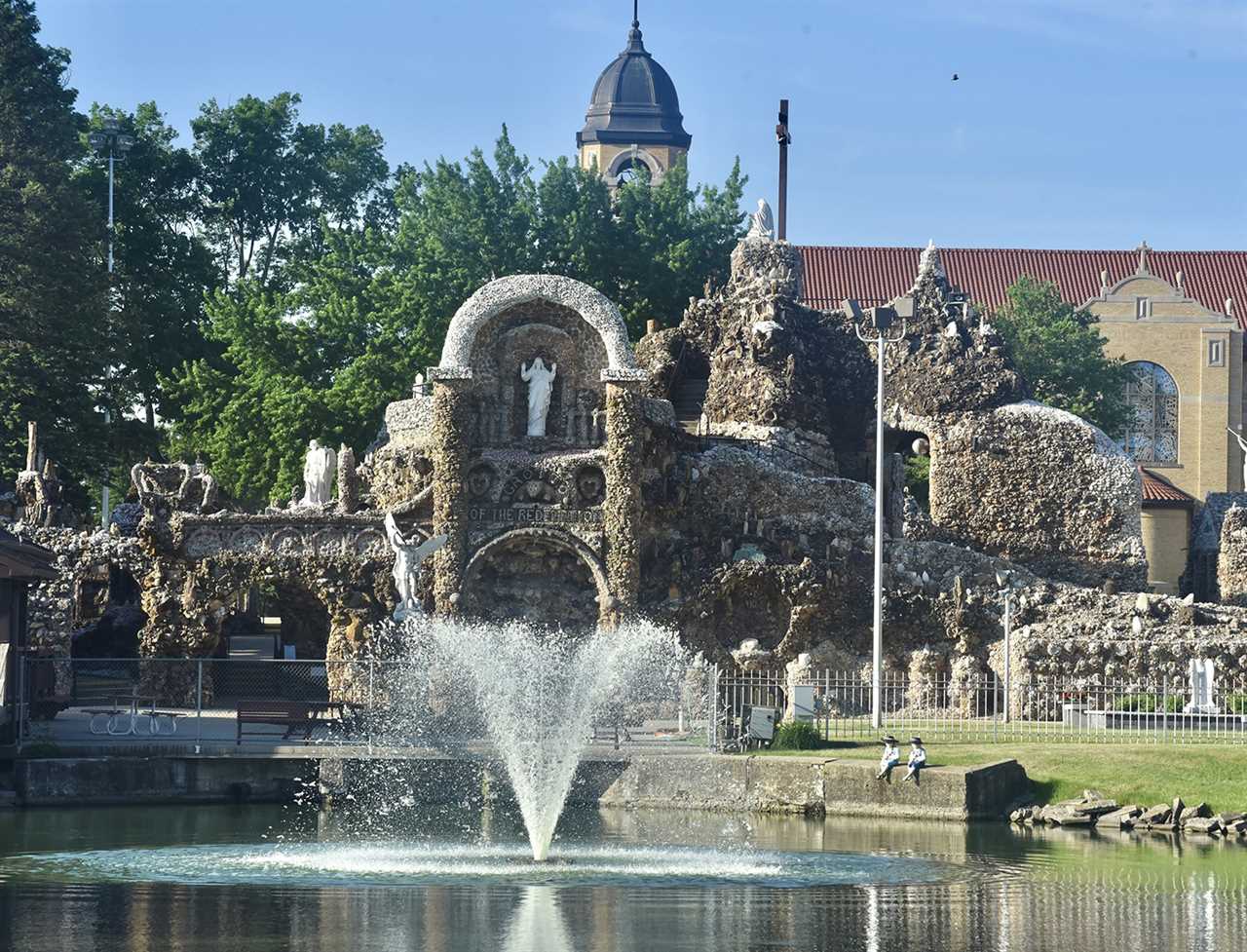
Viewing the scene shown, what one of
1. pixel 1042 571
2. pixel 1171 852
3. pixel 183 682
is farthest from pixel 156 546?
pixel 1171 852

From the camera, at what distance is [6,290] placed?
2392 inches

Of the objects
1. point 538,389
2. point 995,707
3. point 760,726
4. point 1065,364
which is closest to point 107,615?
point 538,389

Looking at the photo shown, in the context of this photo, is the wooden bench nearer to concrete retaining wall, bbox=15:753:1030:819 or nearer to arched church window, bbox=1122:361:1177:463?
concrete retaining wall, bbox=15:753:1030:819

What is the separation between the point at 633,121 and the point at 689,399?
192 ft

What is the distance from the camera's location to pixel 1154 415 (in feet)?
308

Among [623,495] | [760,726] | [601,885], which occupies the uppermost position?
[623,495]

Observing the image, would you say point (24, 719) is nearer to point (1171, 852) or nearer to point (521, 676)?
point (521, 676)

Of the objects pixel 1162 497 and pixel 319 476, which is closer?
pixel 319 476

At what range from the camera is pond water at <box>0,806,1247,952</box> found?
2631 centimetres

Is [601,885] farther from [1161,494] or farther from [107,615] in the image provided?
[1161,494]

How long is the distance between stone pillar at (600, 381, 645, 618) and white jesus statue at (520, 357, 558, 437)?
1451 mm

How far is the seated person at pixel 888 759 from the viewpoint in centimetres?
3766

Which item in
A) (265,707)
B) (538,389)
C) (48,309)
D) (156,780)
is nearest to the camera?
(156,780)

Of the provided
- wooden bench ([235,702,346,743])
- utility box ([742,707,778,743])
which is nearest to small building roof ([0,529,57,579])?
wooden bench ([235,702,346,743])
